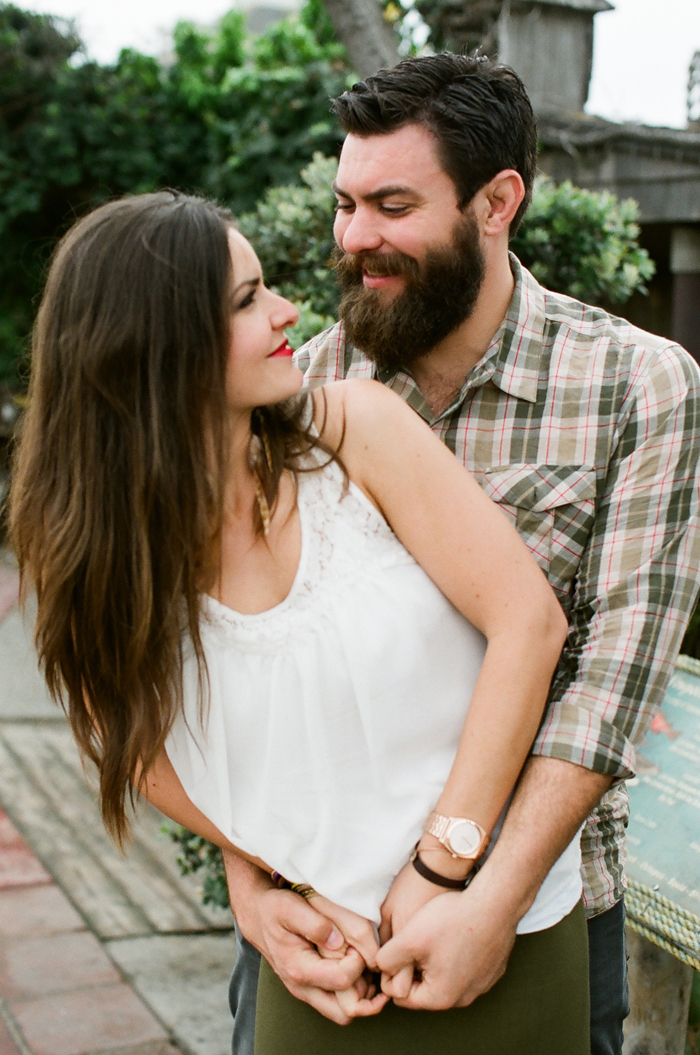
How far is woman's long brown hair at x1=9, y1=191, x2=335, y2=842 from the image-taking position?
1.47m

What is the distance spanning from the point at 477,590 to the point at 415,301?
0.66m

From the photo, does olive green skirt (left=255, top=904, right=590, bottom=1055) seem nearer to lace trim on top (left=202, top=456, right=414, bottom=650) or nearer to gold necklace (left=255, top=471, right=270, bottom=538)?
lace trim on top (left=202, top=456, right=414, bottom=650)

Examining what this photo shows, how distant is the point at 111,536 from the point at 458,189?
99 centimetres

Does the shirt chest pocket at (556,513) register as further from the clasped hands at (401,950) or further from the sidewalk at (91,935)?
the sidewalk at (91,935)

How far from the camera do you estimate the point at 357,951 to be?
4.84 feet

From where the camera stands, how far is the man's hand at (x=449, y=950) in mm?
1400

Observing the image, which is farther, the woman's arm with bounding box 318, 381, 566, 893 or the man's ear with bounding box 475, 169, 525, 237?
the man's ear with bounding box 475, 169, 525, 237

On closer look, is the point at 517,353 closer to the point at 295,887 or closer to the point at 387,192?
the point at 387,192

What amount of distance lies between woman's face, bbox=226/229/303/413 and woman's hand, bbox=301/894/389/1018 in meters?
0.80

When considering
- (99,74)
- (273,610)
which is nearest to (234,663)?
(273,610)

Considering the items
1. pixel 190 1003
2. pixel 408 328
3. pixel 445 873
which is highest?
pixel 408 328

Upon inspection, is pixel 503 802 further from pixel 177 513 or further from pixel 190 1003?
pixel 190 1003

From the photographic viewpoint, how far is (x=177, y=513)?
4.98ft

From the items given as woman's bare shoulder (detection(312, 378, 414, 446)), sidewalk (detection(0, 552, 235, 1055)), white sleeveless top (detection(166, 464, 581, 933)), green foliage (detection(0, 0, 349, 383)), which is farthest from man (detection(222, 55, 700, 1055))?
green foliage (detection(0, 0, 349, 383))
